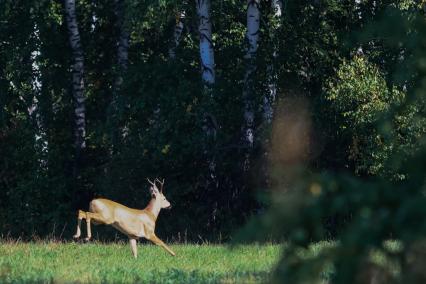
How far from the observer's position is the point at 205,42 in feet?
78.9

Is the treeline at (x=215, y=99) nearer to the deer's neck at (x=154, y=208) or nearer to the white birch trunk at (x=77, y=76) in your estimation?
the white birch trunk at (x=77, y=76)

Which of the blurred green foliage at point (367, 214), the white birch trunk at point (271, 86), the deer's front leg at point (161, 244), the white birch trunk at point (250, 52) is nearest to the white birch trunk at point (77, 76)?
the white birch trunk at point (250, 52)

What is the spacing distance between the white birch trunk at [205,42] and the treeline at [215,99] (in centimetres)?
3

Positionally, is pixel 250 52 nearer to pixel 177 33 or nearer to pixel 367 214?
pixel 177 33

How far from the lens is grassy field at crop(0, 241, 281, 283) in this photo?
34.8 feet

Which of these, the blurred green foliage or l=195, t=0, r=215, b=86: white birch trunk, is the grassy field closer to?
the blurred green foliage

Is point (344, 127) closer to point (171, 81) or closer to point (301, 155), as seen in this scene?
point (301, 155)

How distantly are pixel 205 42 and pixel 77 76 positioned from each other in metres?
4.85

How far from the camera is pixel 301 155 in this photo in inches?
952

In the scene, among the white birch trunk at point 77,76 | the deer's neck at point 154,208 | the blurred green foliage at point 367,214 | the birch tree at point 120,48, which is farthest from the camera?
the white birch trunk at point 77,76

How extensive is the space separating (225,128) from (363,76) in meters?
4.05

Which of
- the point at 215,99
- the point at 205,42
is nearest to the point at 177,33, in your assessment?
the point at 205,42

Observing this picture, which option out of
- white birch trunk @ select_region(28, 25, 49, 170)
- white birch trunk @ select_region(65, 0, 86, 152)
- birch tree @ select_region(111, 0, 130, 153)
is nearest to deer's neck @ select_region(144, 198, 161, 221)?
birch tree @ select_region(111, 0, 130, 153)

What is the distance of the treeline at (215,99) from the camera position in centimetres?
2323
